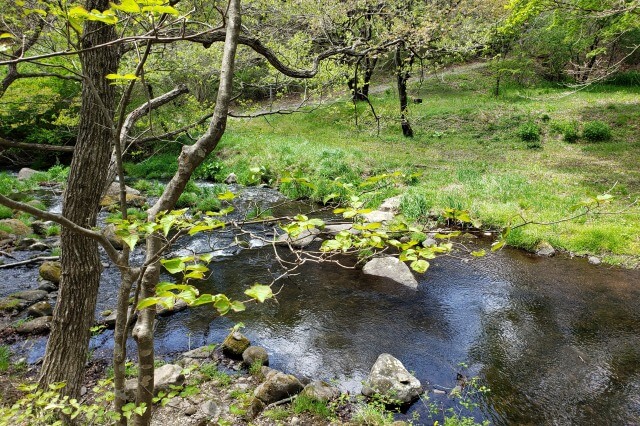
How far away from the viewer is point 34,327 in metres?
6.17

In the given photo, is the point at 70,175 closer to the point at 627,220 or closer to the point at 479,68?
the point at 627,220

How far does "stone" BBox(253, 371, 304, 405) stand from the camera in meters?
4.86

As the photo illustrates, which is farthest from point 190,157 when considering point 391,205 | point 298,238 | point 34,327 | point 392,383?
A: point 391,205

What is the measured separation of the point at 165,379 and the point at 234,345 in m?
1.28

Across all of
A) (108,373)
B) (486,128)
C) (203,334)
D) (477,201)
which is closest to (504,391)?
(203,334)

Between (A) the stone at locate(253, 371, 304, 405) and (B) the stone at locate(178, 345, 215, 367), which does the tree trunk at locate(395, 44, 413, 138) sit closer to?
(B) the stone at locate(178, 345, 215, 367)

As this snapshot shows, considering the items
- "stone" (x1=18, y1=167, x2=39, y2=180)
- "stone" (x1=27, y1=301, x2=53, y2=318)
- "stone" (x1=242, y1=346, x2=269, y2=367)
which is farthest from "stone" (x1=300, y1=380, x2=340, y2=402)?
"stone" (x1=18, y1=167, x2=39, y2=180)

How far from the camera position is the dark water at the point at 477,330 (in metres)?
5.20

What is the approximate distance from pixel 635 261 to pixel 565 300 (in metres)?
2.44

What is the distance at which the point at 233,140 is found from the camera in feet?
63.5

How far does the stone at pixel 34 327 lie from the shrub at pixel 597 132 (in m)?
18.9

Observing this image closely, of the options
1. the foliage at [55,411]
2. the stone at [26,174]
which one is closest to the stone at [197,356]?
the foliage at [55,411]

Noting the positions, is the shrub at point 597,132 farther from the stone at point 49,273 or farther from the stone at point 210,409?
the stone at point 49,273

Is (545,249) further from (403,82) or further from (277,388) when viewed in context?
(403,82)
